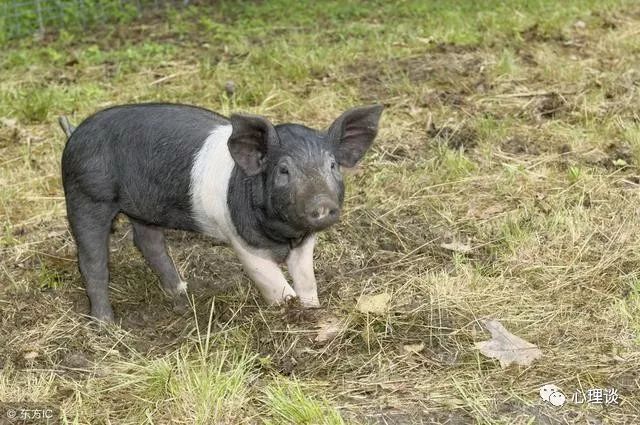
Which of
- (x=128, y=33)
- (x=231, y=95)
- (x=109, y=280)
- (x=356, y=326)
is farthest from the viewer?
(x=128, y=33)

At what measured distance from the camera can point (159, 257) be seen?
4.54 m

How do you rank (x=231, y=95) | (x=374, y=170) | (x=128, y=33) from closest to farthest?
(x=374, y=170) < (x=231, y=95) < (x=128, y=33)

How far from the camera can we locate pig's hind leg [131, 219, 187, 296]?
452cm

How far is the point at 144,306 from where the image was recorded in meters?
4.46

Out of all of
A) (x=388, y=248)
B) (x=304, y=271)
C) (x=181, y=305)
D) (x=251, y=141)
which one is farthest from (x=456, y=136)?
(x=251, y=141)

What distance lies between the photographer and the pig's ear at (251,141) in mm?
3693

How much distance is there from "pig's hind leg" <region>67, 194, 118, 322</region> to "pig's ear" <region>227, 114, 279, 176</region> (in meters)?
0.78

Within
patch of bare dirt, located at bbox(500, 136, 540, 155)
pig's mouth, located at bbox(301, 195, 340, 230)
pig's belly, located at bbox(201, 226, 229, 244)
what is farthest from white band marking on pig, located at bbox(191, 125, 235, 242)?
patch of bare dirt, located at bbox(500, 136, 540, 155)

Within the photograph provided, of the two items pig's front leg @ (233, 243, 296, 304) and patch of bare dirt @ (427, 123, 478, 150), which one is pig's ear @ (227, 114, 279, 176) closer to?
pig's front leg @ (233, 243, 296, 304)

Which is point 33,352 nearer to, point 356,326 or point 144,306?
point 144,306

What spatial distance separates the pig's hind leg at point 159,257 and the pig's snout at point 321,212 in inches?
47.7

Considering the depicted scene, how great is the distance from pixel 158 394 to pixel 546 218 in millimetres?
2304

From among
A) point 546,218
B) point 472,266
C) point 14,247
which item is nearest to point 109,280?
point 14,247

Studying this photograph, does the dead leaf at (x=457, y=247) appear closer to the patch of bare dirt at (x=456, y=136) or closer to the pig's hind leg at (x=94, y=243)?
the patch of bare dirt at (x=456, y=136)
